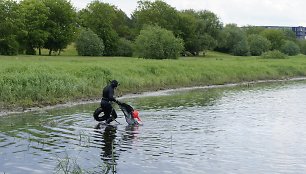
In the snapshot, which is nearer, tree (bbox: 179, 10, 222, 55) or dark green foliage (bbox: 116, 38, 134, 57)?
dark green foliage (bbox: 116, 38, 134, 57)

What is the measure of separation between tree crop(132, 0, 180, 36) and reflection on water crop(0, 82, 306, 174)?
264 feet

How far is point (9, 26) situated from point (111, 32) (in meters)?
27.3

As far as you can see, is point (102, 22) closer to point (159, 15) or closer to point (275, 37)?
point (159, 15)

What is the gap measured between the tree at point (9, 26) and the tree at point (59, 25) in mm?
9537

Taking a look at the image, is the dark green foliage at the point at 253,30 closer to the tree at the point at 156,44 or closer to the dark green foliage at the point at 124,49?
the dark green foliage at the point at 124,49

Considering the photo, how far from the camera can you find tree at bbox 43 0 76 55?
295 ft

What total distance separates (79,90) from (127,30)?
85663 millimetres

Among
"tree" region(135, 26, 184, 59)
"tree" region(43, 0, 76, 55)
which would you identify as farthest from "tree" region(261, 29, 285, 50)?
"tree" region(135, 26, 184, 59)

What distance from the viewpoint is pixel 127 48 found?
101 m

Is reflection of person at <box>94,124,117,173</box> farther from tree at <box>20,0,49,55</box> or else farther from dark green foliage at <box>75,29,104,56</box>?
tree at <box>20,0,49,55</box>

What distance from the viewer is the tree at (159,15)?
10894 centimetres

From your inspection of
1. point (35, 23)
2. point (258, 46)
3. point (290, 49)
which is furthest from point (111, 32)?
point (290, 49)

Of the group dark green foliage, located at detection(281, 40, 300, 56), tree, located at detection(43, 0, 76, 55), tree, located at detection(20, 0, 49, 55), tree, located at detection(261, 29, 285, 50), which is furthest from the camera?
tree, located at detection(261, 29, 285, 50)

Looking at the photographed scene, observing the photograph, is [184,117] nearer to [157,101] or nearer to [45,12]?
[157,101]
